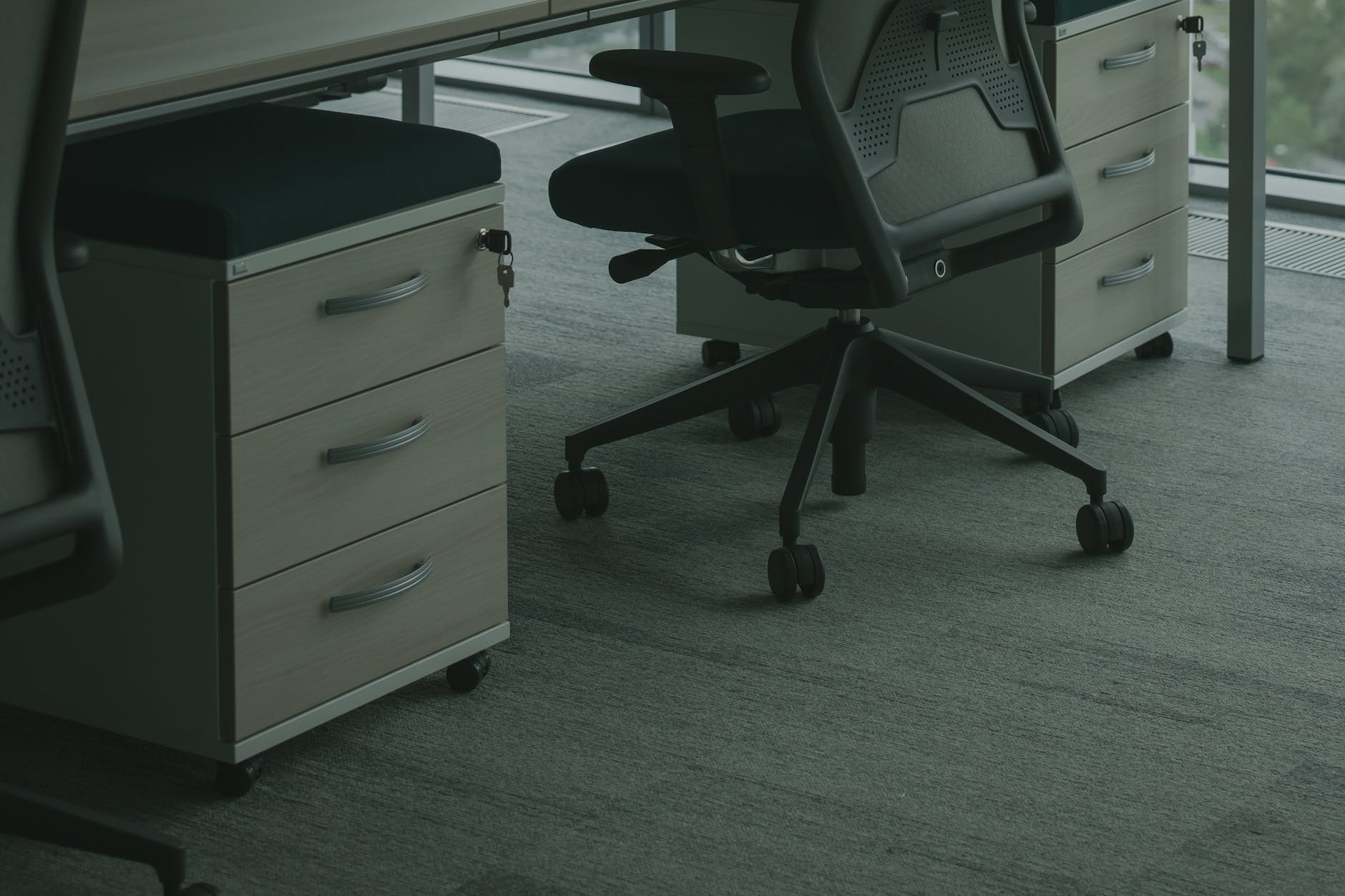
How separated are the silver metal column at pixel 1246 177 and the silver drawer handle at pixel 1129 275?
6.4 inches

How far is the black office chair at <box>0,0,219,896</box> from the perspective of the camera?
1408mm

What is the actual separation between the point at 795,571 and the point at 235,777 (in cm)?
75

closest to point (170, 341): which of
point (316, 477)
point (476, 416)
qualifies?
point (316, 477)

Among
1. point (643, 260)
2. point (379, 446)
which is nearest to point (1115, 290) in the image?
point (643, 260)

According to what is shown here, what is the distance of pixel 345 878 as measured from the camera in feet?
5.68

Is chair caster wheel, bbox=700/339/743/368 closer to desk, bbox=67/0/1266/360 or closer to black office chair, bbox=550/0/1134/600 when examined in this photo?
black office chair, bbox=550/0/1134/600

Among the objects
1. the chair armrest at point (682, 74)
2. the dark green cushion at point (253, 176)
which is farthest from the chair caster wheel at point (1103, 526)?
the dark green cushion at point (253, 176)

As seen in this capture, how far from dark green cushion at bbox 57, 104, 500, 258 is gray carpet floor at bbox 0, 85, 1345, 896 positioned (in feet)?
1.84

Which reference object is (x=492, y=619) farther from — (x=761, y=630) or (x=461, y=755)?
(x=761, y=630)

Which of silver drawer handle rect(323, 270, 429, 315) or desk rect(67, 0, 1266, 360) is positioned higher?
desk rect(67, 0, 1266, 360)

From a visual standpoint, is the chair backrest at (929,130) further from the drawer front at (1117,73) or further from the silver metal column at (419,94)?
the silver metal column at (419,94)

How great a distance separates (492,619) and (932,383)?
736 mm

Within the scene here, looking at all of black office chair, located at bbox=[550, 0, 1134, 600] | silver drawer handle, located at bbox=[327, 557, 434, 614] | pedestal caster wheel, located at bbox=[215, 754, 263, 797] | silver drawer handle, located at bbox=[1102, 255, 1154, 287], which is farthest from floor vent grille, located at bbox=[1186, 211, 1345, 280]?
pedestal caster wheel, located at bbox=[215, 754, 263, 797]

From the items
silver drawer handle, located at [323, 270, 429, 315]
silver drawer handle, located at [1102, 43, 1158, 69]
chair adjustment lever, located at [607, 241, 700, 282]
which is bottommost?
chair adjustment lever, located at [607, 241, 700, 282]
